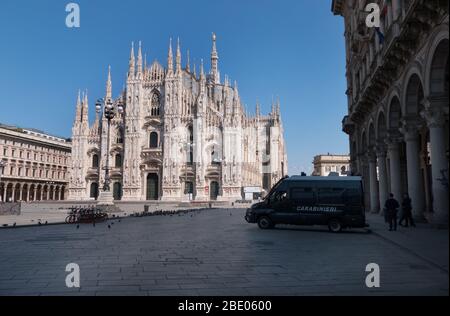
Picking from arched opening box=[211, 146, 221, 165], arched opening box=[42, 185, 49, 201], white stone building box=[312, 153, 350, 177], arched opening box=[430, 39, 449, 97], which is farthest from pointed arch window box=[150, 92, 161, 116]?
white stone building box=[312, 153, 350, 177]

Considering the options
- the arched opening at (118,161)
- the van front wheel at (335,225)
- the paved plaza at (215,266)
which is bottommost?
the paved plaza at (215,266)

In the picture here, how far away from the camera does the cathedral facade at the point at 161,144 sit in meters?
56.1

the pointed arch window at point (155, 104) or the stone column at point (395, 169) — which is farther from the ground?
the pointed arch window at point (155, 104)

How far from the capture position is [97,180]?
6084cm

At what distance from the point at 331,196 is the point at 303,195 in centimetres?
116

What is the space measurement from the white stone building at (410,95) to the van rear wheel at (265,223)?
620 cm

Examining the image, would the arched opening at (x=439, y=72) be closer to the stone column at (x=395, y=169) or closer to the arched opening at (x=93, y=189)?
the stone column at (x=395, y=169)

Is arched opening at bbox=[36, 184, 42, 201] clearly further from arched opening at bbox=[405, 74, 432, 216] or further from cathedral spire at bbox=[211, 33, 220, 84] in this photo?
arched opening at bbox=[405, 74, 432, 216]

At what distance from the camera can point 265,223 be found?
16969 mm

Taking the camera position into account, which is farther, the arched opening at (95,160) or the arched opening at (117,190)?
the arched opening at (95,160)

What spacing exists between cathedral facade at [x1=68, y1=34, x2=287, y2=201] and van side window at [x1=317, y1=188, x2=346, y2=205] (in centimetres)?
3845

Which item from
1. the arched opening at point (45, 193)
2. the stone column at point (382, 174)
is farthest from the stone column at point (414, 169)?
the arched opening at point (45, 193)
